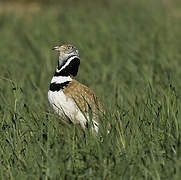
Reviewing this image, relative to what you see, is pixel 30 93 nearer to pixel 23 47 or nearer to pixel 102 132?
pixel 102 132

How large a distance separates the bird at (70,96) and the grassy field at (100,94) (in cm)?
11

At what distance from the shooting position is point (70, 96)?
13.5 ft

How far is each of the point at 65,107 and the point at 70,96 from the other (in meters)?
0.10

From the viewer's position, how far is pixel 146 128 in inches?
146

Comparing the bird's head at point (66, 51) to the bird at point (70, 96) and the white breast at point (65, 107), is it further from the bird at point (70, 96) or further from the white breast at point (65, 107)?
the white breast at point (65, 107)

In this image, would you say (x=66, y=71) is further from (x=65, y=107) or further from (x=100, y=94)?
(x=100, y=94)

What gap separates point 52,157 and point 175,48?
4.95 m

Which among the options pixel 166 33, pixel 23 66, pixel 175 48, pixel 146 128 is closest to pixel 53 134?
pixel 146 128

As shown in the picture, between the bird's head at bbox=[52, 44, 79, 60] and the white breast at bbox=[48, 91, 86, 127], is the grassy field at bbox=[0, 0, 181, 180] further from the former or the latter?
the bird's head at bbox=[52, 44, 79, 60]

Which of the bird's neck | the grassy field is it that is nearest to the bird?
the bird's neck

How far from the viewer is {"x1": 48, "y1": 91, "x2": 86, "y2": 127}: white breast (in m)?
4.05

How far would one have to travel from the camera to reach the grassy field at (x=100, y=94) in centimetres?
322

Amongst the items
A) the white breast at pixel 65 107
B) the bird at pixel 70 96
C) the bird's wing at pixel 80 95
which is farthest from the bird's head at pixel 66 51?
the white breast at pixel 65 107

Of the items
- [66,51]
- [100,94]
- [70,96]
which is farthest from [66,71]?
[100,94]
